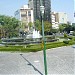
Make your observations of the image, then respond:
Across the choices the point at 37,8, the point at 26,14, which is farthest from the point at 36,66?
the point at 37,8

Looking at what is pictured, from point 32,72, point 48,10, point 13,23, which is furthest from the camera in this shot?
point 48,10

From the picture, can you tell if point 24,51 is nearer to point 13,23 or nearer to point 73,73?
point 73,73

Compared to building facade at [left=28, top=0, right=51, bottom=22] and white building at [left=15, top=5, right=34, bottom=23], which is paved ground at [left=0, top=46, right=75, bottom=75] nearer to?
building facade at [left=28, top=0, right=51, bottom=22]

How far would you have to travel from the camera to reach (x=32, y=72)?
15023 millimetres

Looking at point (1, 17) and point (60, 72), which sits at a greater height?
point (1, 17)

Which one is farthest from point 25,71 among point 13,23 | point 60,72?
point 13,23

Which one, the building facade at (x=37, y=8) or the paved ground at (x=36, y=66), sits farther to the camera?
the building facade at (x=37, y=8)

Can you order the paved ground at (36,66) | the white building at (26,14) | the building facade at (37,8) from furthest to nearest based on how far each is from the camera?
1. the white building at (26,14)
2. the building facade at (37,8)
3. the paved ground at (36,66)

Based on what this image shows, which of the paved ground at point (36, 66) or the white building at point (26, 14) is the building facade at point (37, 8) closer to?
the white building at point (26, 14)

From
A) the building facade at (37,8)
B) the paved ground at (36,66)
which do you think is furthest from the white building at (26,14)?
the paved ground at (36,66)

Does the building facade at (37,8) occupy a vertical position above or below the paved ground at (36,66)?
above

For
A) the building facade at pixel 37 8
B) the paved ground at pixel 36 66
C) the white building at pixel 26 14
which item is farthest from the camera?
the white building at pixel 26 14

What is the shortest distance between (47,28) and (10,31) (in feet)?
70.3

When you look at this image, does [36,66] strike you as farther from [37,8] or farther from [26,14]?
[37,8]
